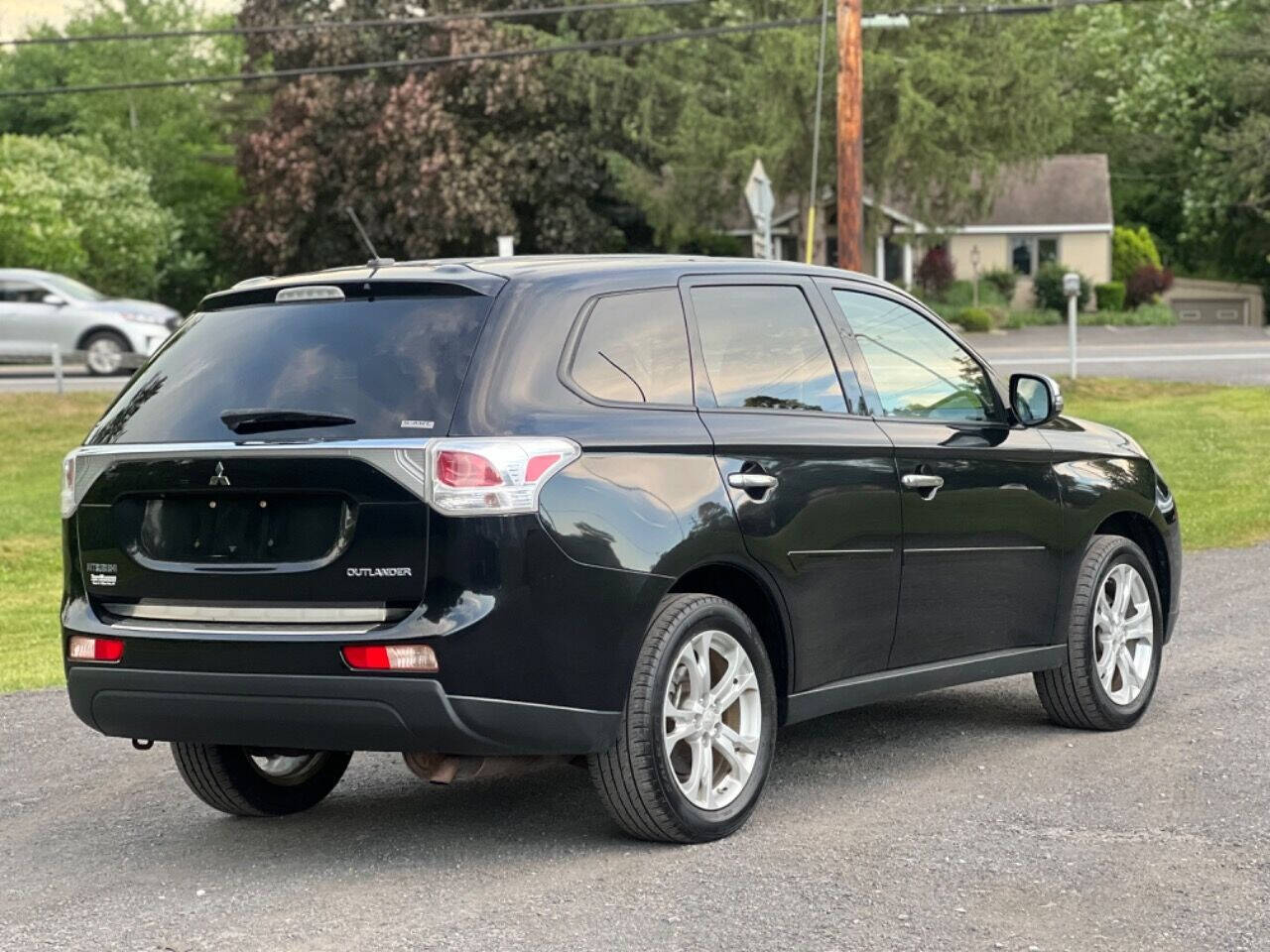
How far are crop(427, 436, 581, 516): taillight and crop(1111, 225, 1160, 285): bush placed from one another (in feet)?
189

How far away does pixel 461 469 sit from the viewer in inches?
216

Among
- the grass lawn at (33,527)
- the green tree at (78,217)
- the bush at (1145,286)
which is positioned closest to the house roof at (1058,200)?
the bush at (1145,286)

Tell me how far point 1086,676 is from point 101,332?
2654 cm

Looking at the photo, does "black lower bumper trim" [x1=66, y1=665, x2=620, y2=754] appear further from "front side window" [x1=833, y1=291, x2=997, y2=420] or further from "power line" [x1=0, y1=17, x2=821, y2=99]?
"power line" [x1=0, y1=17, x2=821, y2=99]

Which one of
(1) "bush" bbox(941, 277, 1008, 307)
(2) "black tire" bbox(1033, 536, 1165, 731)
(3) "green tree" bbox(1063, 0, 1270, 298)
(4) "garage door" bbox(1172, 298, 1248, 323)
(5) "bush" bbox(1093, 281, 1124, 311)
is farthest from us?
(4) "garage door" bbox(1172, 298, 1248, 323)

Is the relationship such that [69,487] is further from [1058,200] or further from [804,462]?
[1058,200]

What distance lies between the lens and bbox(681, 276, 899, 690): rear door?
625cm

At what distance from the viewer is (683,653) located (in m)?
5.95

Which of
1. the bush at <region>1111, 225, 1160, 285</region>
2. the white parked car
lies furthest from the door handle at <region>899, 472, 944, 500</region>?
the bush at <region>1111, 225, 1160, 285</region>

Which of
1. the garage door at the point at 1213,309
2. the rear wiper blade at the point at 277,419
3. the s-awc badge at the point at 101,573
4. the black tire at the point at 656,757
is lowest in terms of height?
the garage door at the point at 1213,309

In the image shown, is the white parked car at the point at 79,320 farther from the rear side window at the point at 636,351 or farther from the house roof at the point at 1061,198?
the house roof at the point at 1061,198

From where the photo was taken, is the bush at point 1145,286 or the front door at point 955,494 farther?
the bush at point 1145,286

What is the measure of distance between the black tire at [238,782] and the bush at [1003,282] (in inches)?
Result: 2109

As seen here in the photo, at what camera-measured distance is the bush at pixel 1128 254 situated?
61281 millimetres
